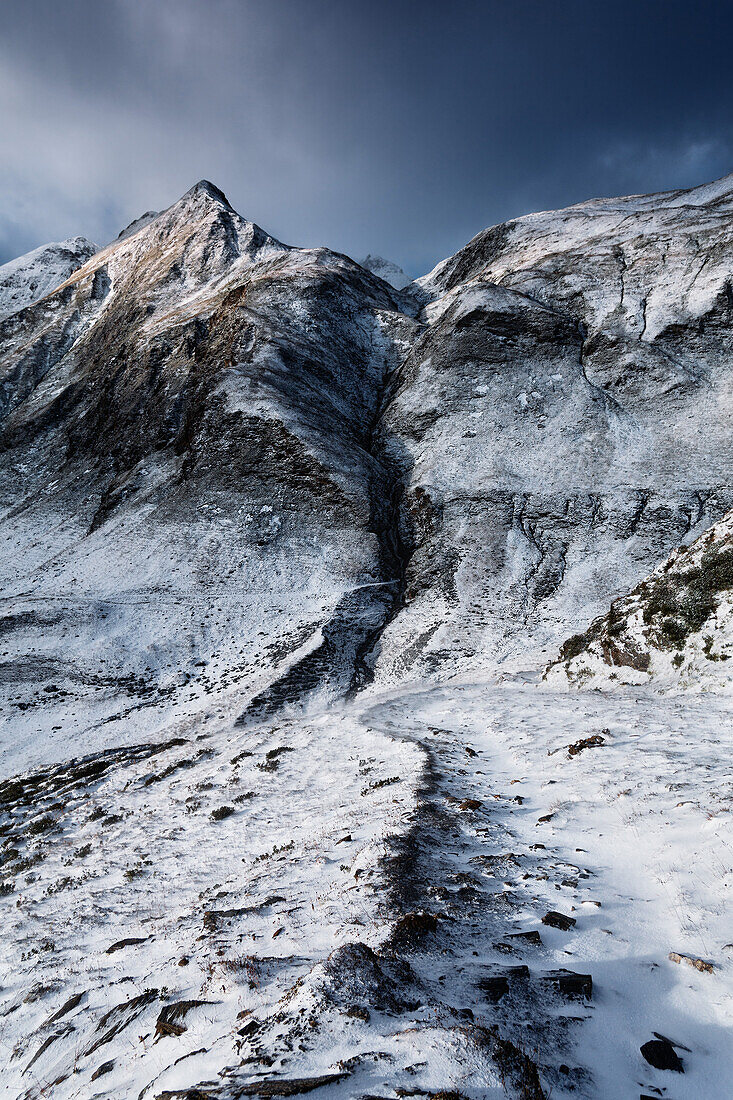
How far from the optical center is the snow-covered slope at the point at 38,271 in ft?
380

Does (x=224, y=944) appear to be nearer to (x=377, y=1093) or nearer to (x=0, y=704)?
(x=377, y=1093)

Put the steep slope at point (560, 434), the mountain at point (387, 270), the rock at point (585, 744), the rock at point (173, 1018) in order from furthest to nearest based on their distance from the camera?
the mountain at point (387, 270)
the steep slope at point (560, 434)
the rock at point (585, 744)
the rock at point (173, 1018)

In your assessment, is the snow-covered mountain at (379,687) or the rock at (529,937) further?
the rock at (529,937)

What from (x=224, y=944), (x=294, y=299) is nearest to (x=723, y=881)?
(x=224, y=944)

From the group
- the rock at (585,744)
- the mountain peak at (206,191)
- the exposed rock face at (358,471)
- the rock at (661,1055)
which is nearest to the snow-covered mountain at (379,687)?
the rock at (661,1055)

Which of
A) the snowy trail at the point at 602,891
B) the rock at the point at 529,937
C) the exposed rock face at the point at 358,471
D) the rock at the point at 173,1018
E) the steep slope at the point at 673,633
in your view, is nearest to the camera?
the snowy trail at the point at 602,891

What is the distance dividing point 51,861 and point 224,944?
824cm

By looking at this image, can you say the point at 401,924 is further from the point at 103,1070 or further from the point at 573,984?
the point at 103,1070

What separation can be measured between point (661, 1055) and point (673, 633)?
543 inches

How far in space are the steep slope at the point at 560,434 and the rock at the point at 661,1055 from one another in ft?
70.0

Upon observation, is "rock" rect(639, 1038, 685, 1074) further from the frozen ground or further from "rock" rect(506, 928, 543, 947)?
"rock" rect(506, 928, 543, 947)

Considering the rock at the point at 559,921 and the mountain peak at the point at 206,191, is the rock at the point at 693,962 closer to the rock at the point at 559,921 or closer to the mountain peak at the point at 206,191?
the rock at the point at 559,921

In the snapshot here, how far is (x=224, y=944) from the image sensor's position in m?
5.93

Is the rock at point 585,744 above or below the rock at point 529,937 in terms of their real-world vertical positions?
below
